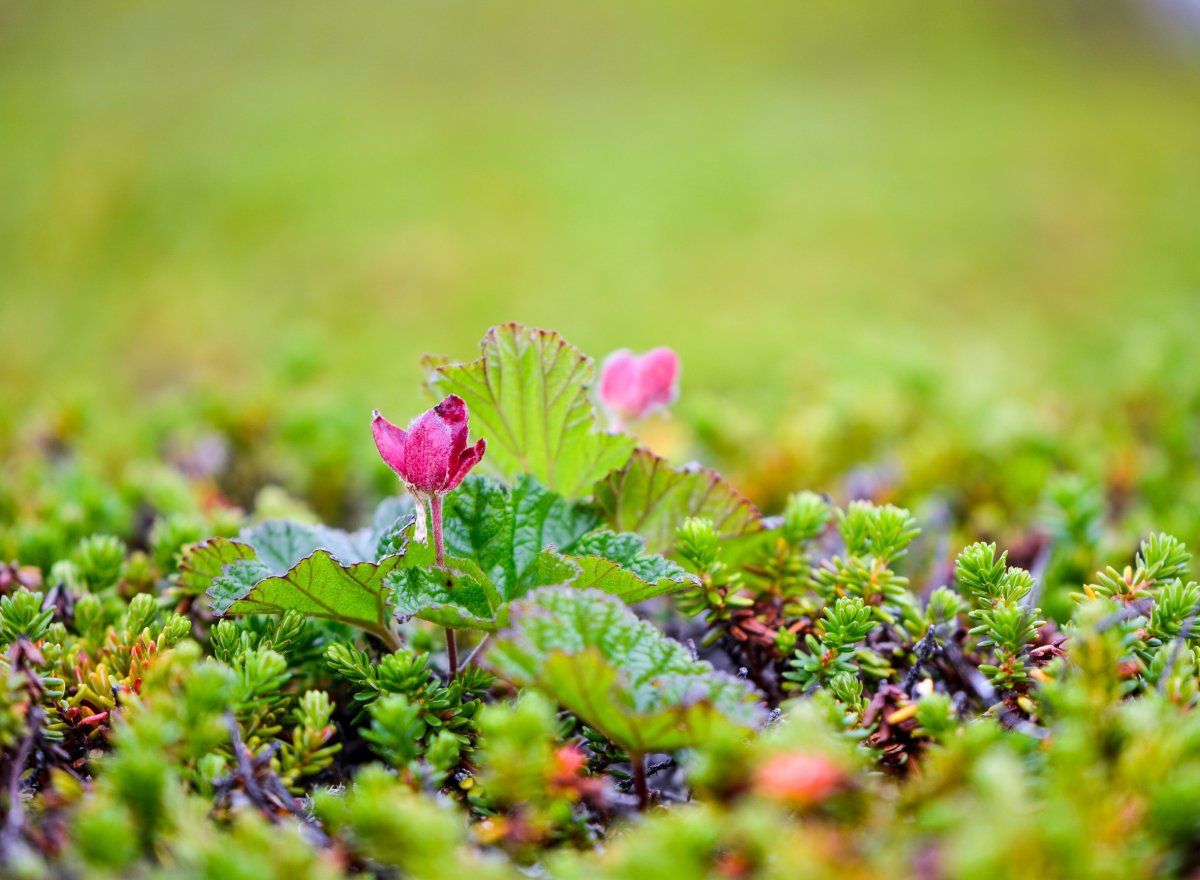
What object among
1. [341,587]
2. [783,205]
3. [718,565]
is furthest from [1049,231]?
[341,587]

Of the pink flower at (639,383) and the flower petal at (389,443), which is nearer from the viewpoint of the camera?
the flower petal at (389,443)

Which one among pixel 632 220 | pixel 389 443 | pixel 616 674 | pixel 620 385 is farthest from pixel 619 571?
pixel 632 220

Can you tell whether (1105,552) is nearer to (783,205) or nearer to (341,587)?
(341,587)

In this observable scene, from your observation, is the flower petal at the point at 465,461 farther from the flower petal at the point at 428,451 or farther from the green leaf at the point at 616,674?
the green leaf at the point at 616,674

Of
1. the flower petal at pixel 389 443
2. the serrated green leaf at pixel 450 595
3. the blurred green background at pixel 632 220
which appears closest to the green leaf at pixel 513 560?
the serrated green leaf at pixel 450 595

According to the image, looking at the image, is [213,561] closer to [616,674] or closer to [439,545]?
[439,545]

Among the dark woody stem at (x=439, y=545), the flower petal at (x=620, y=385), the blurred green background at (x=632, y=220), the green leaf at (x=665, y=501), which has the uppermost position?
the blurred green background at (x=632, y=220)

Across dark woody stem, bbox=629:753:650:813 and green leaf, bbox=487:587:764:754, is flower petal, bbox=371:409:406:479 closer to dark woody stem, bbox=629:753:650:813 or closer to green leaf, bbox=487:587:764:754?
green leaf, bbox=487:587:764:754
